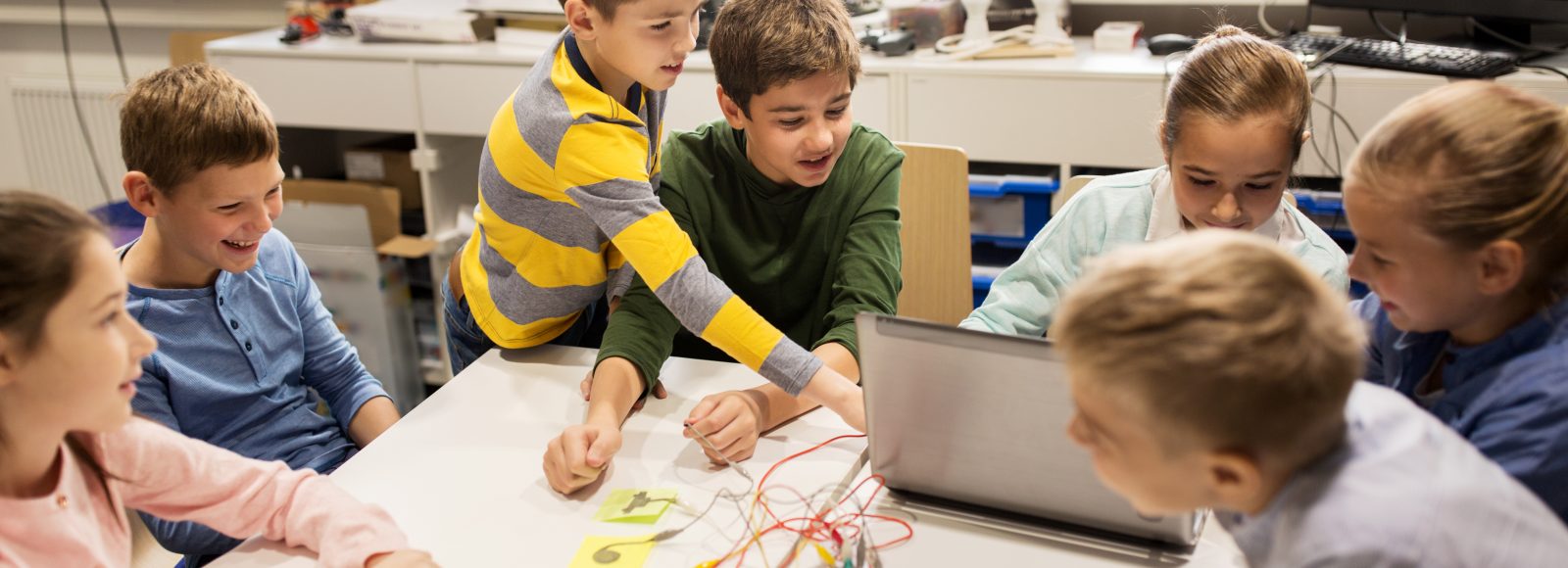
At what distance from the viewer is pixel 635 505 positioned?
1.12 metres

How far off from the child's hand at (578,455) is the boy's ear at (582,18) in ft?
1.59

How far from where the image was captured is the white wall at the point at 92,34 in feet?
11.3

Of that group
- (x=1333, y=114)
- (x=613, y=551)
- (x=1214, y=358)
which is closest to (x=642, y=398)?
(x=613, y=551)

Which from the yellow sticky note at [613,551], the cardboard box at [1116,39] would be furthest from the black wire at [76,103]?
the yellow sticky note at [613,551]

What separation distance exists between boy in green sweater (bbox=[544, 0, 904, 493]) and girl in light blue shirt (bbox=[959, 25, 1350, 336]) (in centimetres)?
19

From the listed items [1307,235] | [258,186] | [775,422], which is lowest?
[775,422]

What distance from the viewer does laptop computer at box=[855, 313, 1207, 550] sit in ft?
3.05

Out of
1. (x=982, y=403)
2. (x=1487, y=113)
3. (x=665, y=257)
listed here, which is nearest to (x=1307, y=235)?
(x=1487, y=113)

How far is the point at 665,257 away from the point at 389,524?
42 cm

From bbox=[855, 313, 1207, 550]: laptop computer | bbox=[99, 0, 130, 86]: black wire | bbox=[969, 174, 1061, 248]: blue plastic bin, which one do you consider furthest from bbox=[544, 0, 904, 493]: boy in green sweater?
bbox=[99, 0, 130, 86]: black wire

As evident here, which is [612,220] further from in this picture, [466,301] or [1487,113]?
[1487,113]

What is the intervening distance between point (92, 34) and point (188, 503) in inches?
131

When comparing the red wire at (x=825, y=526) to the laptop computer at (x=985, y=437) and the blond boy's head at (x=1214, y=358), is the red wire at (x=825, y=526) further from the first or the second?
the blond boy's head at (x=1214, y=358)

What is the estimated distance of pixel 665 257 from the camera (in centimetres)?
130
